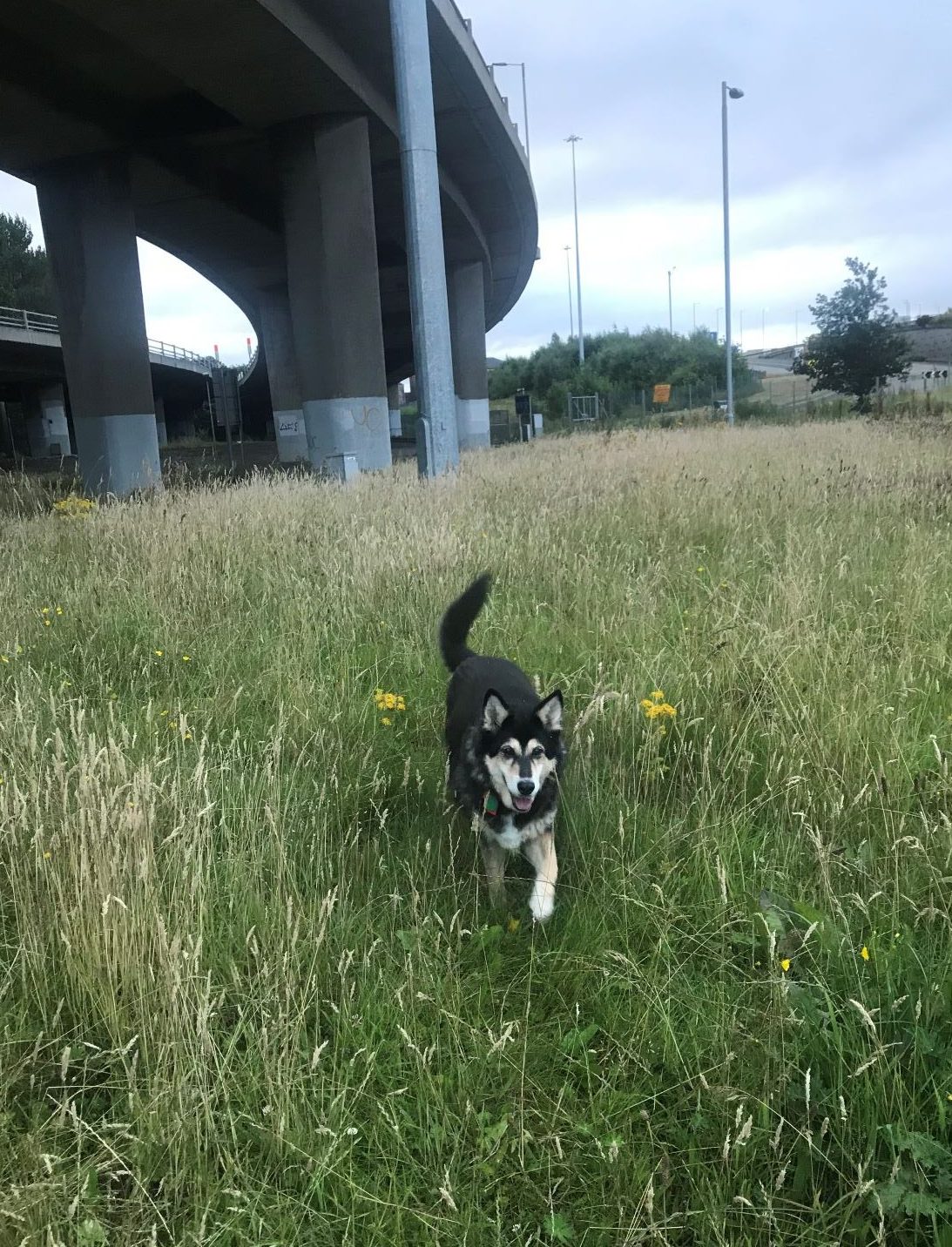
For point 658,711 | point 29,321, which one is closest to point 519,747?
point 658,711

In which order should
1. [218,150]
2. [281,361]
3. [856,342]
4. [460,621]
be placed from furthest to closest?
[281,361]
[856,342]
[218,150]
[460,621]

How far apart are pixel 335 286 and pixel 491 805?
1764 centimetres

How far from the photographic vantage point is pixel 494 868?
2865mm

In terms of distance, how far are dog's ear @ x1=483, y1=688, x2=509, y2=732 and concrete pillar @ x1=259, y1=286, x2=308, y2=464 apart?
3937 centimetres

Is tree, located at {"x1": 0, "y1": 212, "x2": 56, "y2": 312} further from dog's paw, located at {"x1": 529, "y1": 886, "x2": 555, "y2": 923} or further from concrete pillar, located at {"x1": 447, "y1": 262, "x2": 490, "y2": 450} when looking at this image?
dog's paw, located at {"x1": 529, "y1": 886, "x2": 555, "y2": 923}

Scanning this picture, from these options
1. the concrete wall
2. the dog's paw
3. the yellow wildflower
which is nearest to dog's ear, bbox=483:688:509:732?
the dog's paw

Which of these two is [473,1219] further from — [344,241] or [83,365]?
[83,365]

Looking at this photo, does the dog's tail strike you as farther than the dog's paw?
Yes

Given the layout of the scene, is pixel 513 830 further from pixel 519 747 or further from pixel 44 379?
pixel 44 379

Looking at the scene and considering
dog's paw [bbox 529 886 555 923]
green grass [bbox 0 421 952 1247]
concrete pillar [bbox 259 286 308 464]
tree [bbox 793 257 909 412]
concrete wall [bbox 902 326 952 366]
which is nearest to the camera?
green grass [bbox 0 421 952 1247]

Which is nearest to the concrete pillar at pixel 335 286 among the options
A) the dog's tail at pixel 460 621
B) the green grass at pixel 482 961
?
the dog's tail at pixel 460 621

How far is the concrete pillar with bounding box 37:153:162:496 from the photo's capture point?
18547mm

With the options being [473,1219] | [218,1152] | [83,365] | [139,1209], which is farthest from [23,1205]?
[83,365]

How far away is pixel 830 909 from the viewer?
2.35 metres
